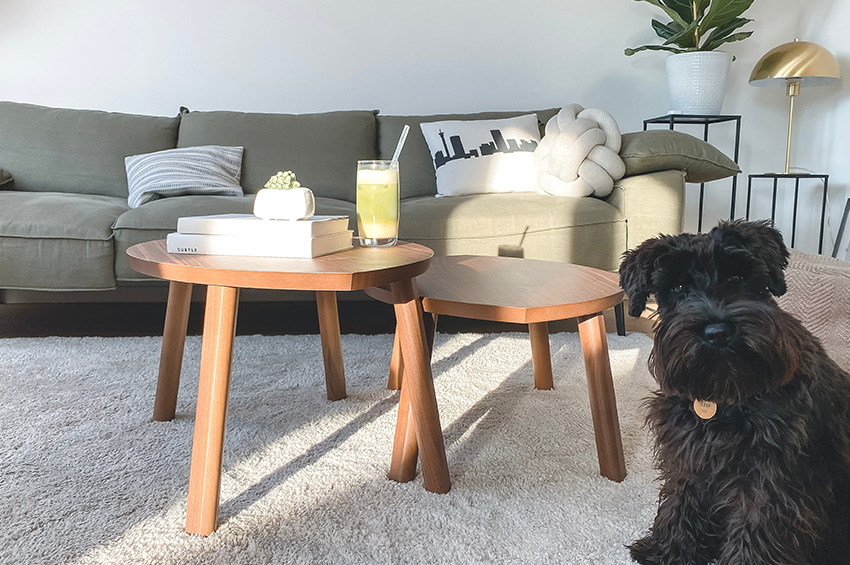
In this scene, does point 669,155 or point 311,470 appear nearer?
point 311,470

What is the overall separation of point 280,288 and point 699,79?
2701 millimetres

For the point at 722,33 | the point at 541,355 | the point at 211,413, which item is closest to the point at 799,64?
the point at 722,33

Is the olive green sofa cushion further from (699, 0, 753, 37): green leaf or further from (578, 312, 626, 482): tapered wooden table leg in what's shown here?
(578, 312, 626, 482): tapered wooden table leg

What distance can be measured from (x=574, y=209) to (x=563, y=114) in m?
0.46

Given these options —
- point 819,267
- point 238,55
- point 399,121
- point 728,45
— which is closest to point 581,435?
point 819,267

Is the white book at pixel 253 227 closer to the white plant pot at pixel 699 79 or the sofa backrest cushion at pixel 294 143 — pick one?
the sofa backrest cushion at pixel 294 143

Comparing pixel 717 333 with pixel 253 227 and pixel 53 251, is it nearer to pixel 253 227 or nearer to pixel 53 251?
pixel 253 227

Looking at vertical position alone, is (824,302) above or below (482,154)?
below

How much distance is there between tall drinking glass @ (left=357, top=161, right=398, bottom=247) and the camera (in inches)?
53.6

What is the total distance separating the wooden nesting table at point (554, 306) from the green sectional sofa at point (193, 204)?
785 mm

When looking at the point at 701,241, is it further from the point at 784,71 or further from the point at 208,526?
the point at 784,71

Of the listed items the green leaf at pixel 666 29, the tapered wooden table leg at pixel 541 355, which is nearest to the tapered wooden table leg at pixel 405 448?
the tapered wooden table leg at pixel 541 355

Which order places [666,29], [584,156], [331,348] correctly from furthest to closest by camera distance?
[666,29], [584,156], [331,348]

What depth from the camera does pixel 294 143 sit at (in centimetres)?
288
